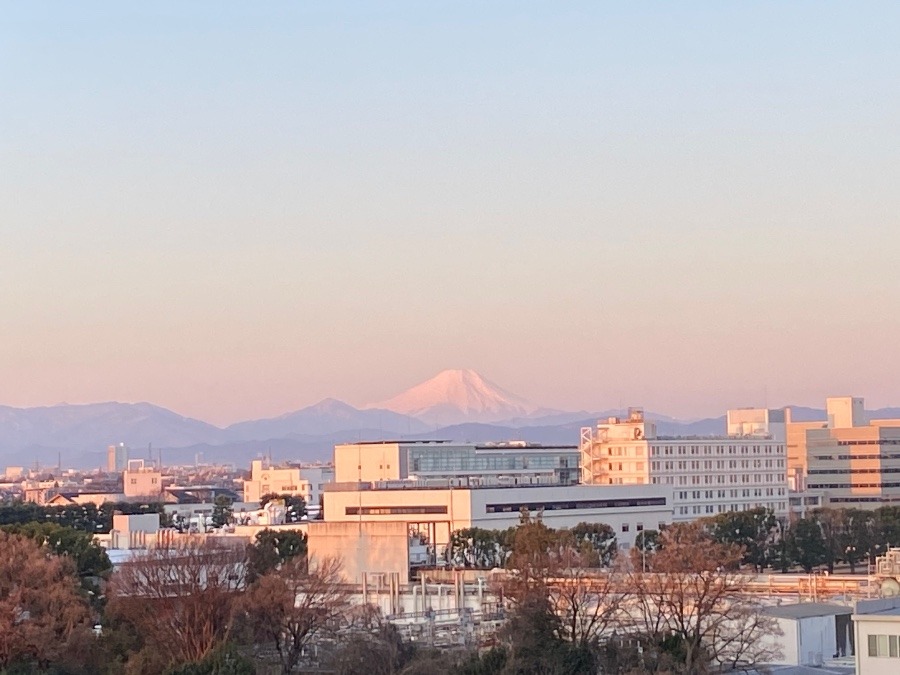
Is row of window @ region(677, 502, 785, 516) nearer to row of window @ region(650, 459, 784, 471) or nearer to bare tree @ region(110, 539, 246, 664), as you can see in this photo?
row of window @ region(650, 459, 784, 471)

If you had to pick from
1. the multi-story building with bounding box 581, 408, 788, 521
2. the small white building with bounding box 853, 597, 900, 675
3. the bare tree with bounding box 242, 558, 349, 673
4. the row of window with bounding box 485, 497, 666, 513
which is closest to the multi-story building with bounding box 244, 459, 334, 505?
the multi-story building with bounding box 581, 408, 788, 521

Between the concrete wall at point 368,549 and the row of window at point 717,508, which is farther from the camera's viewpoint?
the row of window at point 717,508

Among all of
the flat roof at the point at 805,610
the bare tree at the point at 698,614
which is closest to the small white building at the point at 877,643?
the bare tree at the point at 698,614

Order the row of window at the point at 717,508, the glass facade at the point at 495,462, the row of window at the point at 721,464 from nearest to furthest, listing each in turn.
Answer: the row of window at the point at 717,508, the row of window at the point at 721,464, the glass facade at the point at 495,462

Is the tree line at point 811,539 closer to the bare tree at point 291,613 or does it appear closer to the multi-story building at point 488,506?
the multi-story building at point 488,506

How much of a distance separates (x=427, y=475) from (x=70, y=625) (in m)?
72.6

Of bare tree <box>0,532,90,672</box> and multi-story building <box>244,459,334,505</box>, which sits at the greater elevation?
multi-story building <box>244,459,334,505</box>

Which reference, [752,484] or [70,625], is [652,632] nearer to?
[70,625]

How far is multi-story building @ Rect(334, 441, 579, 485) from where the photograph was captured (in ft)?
396

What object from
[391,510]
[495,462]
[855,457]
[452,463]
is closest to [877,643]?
[391,510]

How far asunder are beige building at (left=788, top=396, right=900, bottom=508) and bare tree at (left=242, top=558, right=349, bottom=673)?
280ft

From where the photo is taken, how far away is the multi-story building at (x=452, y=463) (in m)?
121

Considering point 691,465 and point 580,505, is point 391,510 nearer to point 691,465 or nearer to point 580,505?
point 580,505

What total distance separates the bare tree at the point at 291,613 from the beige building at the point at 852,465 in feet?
280
